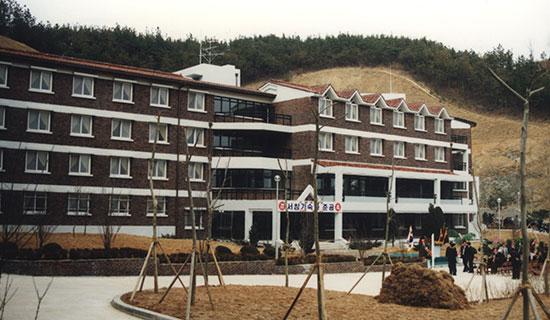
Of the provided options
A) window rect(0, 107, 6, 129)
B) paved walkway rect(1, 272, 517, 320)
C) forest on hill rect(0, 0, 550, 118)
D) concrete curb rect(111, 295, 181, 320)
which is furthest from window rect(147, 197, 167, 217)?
forest on hill rect(0, 0, 550, 118)

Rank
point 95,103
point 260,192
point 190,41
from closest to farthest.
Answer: point 95,103 → point 260,192 → point 190,41

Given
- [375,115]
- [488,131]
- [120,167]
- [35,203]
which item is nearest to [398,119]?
[375,115]

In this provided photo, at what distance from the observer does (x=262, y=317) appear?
12781mm

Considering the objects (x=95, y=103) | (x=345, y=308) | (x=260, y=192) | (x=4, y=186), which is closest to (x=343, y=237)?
(x=260, y=192)

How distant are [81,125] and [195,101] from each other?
8721 millimetres

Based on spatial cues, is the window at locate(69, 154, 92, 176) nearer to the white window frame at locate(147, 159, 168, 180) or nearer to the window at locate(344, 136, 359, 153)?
the white window frame at locate(147, 159, 168, 180)

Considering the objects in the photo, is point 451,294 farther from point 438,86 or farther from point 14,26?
point 438,86

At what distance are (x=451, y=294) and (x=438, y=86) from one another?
111325 millimetres

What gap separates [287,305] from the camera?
14.5 m

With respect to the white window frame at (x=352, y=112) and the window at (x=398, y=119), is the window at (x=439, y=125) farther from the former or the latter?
the white window frame at (x=352, y=112)

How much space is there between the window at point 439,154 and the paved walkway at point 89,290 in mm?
30622

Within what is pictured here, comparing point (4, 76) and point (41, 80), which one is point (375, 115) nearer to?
point (41, 80)

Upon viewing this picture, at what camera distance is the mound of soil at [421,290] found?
15094 millimetres

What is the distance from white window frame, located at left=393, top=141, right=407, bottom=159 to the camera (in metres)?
52.6
